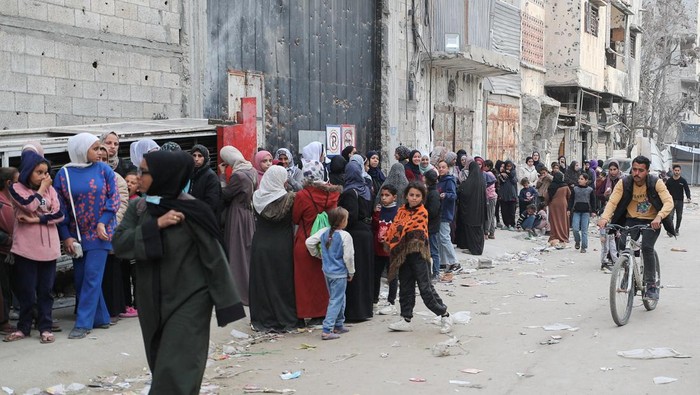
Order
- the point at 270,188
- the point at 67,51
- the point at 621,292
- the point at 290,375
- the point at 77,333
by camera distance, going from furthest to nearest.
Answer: the point at 67,51
the point at 621,292
the point at 270,188
the point at 77,333
the point at 290,375

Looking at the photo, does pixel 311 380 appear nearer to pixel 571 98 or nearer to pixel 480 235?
pixel 480 235

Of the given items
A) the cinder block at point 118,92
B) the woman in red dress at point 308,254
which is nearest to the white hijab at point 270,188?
the woman in red dress at point 308,254

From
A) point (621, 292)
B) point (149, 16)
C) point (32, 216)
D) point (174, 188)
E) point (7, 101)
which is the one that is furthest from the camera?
point (149, 16)

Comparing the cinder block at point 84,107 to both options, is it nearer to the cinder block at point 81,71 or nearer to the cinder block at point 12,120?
the cinder block at point 81,71

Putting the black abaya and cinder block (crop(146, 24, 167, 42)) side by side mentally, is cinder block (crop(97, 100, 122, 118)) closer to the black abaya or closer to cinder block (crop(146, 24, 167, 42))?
cinder block (crop(146, 24, 167, 42))

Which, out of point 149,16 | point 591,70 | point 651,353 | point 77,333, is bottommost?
point 651,353

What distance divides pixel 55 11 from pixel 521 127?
19.5 meters

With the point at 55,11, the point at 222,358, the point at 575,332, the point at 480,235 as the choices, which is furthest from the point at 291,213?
the point at 480,235

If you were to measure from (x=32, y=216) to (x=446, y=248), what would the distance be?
264 inches

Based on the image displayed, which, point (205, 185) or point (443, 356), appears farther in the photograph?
point (205, 185)

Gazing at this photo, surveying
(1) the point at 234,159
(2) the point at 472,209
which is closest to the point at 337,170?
(1) the point at 234,159

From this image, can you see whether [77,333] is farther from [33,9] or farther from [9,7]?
[33,9]

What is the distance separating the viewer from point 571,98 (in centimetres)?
3291

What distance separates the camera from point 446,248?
41.1 feet
